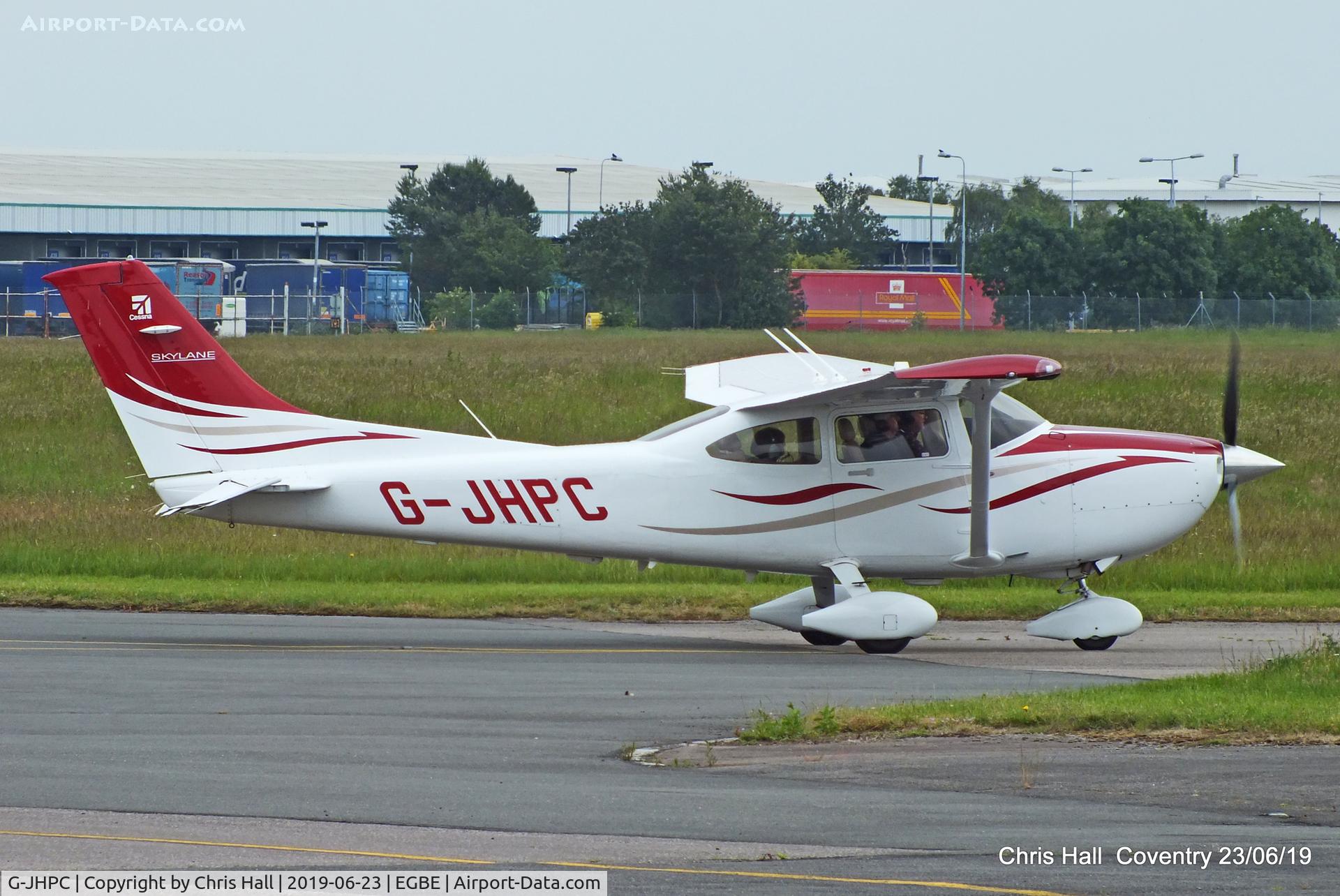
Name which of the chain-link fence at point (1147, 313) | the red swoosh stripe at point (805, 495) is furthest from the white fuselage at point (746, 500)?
the chain-link fence at point (1147, 313)

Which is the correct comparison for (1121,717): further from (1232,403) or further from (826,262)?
(826,262)

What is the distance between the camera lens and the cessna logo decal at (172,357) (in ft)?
45.4

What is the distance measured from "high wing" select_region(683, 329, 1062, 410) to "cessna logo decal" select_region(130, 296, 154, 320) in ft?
16.4

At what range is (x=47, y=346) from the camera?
141ft

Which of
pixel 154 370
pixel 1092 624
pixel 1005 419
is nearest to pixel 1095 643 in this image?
pixel 1092 624

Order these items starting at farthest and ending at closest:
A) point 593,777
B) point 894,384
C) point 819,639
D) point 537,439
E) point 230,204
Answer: point 230,204 < point 537,439 < point 819,639 < point 894,384 < point 593,777

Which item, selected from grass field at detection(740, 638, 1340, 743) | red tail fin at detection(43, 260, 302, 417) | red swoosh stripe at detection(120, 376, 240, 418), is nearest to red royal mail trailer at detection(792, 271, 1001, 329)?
red tail fin at detection(43, 260, 302, 417)

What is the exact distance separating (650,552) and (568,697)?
9.71 feet

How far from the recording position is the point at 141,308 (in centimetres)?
1381

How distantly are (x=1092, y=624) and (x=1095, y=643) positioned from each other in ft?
0.71

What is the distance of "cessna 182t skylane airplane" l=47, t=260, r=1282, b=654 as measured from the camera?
1367 cm

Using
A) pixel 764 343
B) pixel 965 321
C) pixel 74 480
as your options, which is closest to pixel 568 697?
pixel 74 480

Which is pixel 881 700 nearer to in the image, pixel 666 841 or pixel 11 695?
pixel 666 841

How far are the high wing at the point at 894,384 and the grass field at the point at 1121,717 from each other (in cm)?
282
